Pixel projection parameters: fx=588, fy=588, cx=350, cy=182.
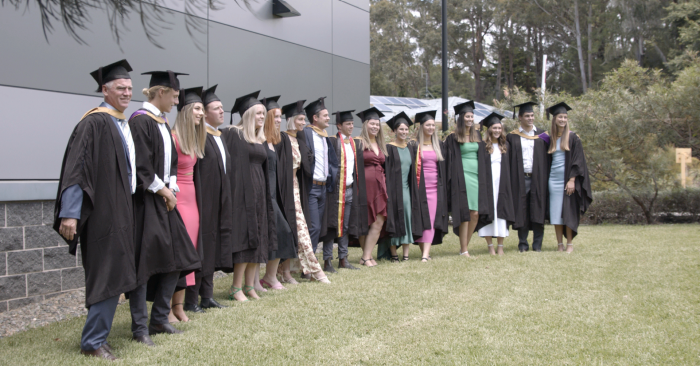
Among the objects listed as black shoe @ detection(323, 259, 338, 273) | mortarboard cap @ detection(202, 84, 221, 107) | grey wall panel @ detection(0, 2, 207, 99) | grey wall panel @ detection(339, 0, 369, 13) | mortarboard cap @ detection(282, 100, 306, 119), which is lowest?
black shoe @ detection(323, 259, 338, 273)

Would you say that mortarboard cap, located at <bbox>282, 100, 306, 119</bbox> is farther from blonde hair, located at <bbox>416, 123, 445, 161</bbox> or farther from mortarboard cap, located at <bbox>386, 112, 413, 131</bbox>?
blonde hair, located at <bbox>416, 123, 445, 161</bbox>

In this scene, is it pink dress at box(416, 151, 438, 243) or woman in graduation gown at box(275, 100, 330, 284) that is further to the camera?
pink dress at box(416, 151, 438, 243)

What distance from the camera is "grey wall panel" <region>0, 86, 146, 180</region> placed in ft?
19.5

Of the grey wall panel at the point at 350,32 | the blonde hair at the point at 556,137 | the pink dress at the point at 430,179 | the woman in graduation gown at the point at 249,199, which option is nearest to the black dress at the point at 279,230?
the woman in graduation gown at the point at 249,199

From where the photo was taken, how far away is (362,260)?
8109 mm

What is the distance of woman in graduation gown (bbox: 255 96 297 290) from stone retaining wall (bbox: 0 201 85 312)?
210cm

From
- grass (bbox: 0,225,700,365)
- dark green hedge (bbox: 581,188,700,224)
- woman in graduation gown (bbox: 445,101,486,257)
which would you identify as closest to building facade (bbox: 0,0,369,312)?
grass (bbox: 0,225,700,365)

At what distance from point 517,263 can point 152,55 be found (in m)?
5.36

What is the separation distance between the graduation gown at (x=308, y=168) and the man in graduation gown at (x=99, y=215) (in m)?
2.97

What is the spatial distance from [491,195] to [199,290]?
480 cm

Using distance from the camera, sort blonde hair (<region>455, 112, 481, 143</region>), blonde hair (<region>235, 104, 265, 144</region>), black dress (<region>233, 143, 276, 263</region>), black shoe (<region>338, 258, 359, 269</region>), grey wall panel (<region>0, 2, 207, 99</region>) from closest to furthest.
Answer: black dress (<region>233, 143, 276, 263</region>) → blonde hair (<region>235, 104, 265, 144</region>) → grey wall panel (<region>0, 2, 207, 99</region>) → black shoe (<region>338, 258, 359, 269</region>) → blonde hair (<region>455, 112, 481, 143</region>)

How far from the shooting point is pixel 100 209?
3779 mm

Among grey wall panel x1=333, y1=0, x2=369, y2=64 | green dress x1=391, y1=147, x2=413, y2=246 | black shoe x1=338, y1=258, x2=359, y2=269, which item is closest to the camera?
black shoe x1=338, y1=258, x2=359, y2=269

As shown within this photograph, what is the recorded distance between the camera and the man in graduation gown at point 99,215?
12.1 ft
